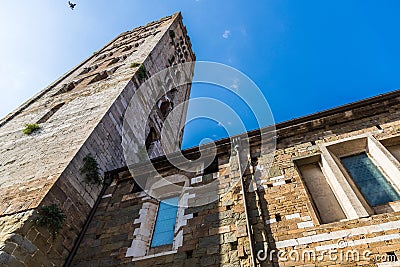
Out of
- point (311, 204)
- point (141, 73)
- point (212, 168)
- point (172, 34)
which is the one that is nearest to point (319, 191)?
point (311, 204)

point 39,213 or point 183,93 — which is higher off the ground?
point 183,93

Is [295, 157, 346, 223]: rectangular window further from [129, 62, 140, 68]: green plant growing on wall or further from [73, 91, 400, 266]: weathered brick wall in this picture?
[129, 62, 140, 68]: green plant growing on wall

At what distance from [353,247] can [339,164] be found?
2.03 metres

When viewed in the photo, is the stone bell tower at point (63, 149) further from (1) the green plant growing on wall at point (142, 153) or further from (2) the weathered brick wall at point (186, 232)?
(2) the weathered brick wall at point (186, 232)

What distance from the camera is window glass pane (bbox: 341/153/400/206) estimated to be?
549 cm

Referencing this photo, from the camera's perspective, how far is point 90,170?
772 centimetres

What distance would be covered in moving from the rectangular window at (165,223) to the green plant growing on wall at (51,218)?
1.98m

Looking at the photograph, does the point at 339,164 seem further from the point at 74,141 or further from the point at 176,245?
the point at 74,141

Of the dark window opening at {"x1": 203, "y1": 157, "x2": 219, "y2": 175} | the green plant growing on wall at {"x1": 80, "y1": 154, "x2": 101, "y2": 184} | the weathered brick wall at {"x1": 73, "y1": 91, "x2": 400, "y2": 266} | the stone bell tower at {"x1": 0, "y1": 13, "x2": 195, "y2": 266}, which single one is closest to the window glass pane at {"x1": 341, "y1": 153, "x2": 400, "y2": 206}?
the weathered brick wall at {"x1": 73, "y1": 91, "x2": 400, "y2": 266}

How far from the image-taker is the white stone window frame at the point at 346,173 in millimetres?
5254

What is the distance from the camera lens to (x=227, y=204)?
6344 millimetres

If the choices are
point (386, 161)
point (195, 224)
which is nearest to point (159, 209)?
point (195, 224)

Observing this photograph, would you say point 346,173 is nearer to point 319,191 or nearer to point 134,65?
point 319,191

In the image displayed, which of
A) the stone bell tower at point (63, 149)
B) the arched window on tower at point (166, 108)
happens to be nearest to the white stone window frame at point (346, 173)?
the stone bell tower at point (63, 149)
